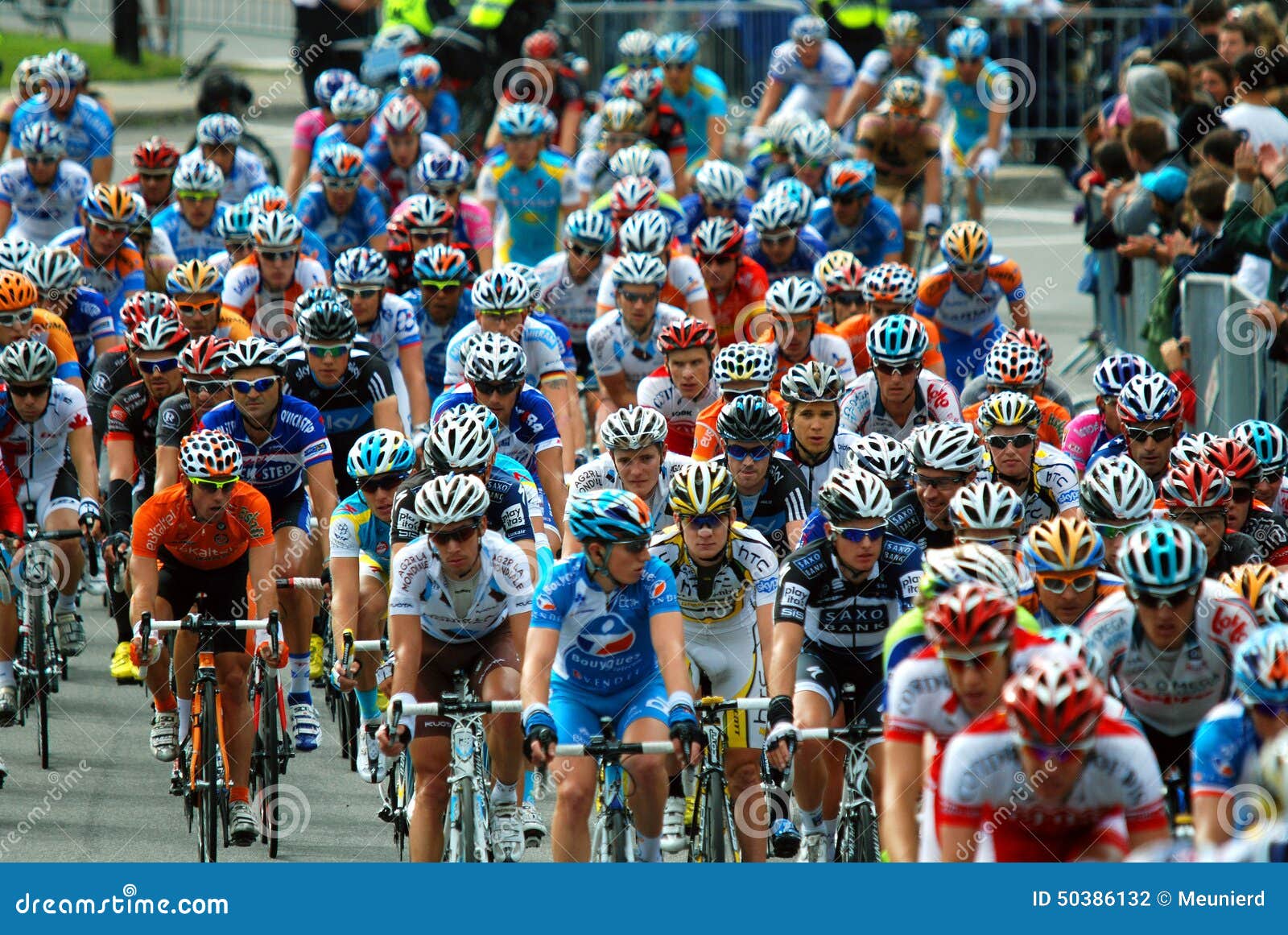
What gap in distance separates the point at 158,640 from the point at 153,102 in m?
19.3

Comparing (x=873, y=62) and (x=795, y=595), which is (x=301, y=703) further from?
(x=873, y=62)

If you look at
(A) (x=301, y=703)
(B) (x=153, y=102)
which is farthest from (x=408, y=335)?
(B) (x=153, y=102)

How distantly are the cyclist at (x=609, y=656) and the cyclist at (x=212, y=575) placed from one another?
1.77 meters

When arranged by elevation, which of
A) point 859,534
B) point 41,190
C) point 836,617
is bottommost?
point 836,617

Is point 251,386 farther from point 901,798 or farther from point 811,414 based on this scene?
point 901,798

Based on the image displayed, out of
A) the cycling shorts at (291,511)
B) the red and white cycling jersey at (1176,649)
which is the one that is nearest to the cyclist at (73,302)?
the cycling shorts at (291,511)

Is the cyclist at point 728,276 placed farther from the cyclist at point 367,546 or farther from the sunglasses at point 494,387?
the cyclist at point 367,546

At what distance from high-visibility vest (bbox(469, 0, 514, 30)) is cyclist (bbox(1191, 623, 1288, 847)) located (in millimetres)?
18323

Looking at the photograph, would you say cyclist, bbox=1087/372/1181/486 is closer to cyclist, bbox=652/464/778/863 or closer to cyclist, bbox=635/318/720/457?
cyclist, bbox=652/464/778/863

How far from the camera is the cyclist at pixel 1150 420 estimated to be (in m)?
9.59

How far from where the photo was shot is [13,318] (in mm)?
12156

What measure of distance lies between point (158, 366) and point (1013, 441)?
4765 mm

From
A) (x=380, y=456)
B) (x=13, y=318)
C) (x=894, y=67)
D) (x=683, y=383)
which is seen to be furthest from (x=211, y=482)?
(x=894, y=67)

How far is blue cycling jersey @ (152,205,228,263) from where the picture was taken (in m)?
15.6
